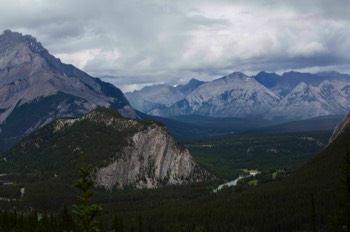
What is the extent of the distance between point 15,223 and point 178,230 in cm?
10475

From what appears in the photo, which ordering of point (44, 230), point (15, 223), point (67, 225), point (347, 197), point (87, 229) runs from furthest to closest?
1. point (15, 223)
2. point (44, 230)
3. point (67, 225)
4. point (347, 197)
5. point (87, 229)

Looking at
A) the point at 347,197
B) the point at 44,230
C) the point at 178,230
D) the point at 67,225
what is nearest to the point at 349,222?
the point at 347,197

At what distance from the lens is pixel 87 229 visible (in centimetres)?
4484

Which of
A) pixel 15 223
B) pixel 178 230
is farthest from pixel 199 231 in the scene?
pixel 15 223

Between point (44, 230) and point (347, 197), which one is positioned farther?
point (44, 230)

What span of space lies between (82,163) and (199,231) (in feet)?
149

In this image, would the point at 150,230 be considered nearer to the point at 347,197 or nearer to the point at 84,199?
the point at 347,197

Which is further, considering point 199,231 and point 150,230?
point 150,230

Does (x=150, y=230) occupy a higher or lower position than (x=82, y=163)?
lower

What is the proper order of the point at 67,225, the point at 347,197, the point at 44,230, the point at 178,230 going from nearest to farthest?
the point at 347,197 → the point at 178,230 → the point at 67,225 → the point at 44,230

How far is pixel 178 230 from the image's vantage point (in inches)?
3238

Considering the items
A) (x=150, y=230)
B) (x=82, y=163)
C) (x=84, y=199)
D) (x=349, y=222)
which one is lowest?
(x=150, y=230)

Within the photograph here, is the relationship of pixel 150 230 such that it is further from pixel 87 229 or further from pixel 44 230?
pixel 87 229

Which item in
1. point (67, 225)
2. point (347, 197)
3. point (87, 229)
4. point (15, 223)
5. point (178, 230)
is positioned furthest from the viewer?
point (15, 223)
